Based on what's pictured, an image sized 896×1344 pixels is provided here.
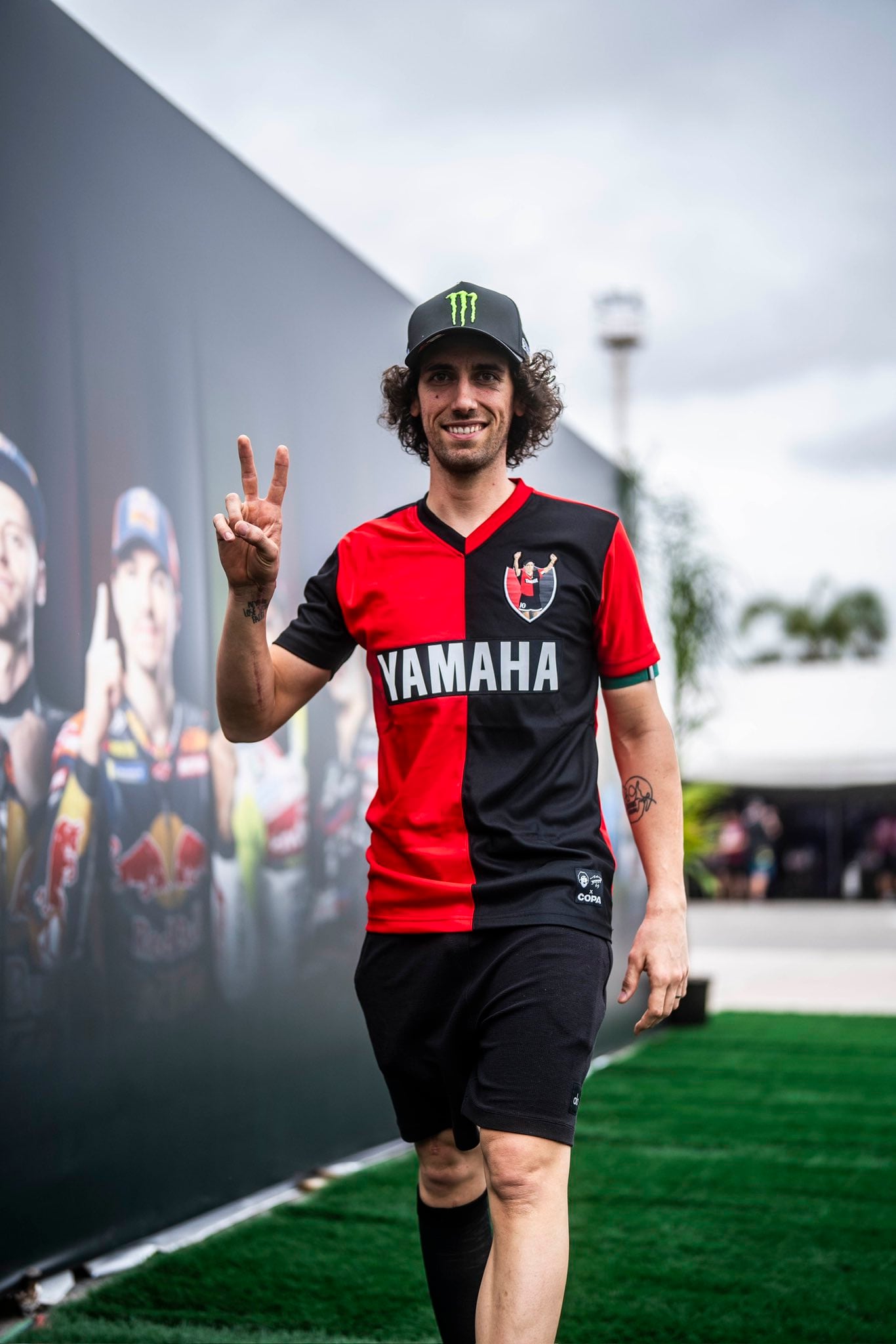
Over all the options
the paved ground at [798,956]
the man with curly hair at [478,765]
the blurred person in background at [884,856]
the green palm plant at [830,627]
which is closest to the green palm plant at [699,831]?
the paved ground at [798,956]

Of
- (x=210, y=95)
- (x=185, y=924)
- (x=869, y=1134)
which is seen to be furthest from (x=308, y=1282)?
(x=210, y=95)

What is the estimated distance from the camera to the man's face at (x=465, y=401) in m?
2.48

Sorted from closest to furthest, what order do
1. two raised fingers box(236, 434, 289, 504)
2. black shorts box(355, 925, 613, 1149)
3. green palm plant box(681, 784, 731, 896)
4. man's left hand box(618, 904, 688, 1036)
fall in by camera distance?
black shorts box(355, 925, 613, 1149) → man's left hand box(618, 904, 688, 1036) → two raised fingers box(236, 434, 289, 504) → green palm plant box(681, 784, 731, 896)

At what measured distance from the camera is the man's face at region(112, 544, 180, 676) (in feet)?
12.0

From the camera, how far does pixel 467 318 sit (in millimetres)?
2451

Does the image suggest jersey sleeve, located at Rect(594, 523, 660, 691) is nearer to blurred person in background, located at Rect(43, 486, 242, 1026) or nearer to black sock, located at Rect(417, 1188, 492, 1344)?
black sock, located at Rect(417, 1188, 492, 1344)

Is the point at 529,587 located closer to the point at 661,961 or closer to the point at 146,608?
the point at 661,961

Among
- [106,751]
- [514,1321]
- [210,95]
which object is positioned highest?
[210,95]

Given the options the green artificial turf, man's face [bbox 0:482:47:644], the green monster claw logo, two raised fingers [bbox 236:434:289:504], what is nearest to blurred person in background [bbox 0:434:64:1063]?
man's face [bbox 0:482:47:644]

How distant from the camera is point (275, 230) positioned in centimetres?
456

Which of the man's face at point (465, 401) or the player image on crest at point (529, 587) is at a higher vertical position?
the man's face at point (465, 401)

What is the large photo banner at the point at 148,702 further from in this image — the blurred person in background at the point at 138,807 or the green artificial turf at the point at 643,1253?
the green artificial turf at the point at 643,1253

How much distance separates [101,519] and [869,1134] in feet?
13.0

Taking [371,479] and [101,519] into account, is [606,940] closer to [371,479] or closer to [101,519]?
[101,519]
